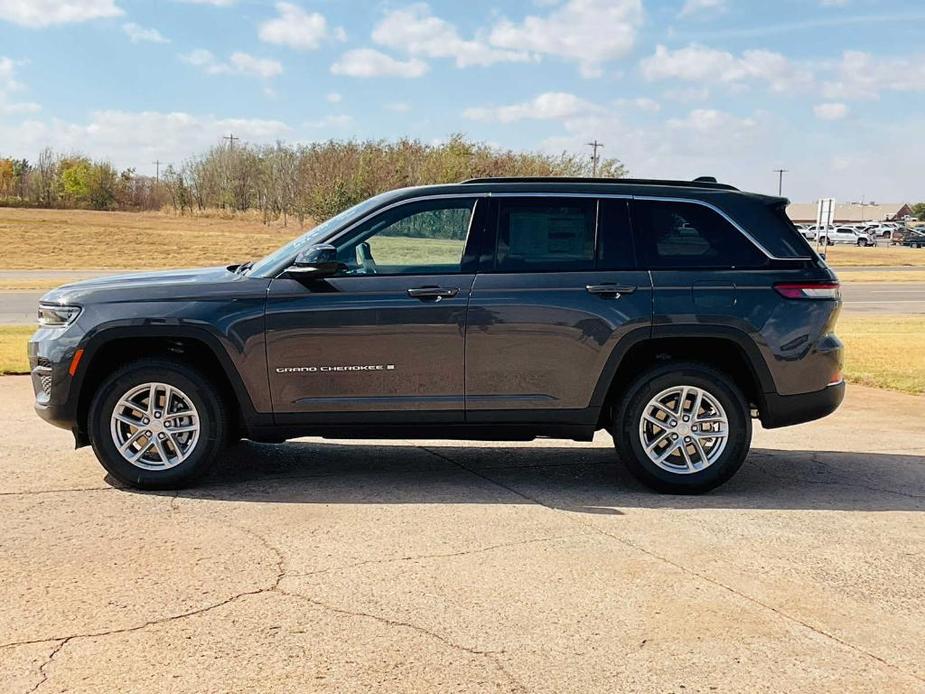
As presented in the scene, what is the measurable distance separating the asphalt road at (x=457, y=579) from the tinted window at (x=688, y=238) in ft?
4.90

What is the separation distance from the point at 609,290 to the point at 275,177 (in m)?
69.6

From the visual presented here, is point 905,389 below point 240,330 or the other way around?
below

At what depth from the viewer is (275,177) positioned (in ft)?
240

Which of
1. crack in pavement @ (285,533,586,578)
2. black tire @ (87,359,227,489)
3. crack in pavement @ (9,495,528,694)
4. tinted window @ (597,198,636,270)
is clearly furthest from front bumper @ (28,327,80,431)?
tinted window @ (597,198,636,270)

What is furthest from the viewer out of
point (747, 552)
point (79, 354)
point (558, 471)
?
point (558, 471)

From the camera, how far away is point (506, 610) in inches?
165

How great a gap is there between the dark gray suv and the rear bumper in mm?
11

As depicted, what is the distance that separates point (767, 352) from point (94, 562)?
4.06 metres

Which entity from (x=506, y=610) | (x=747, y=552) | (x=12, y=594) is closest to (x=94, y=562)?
(x=12, y=594)

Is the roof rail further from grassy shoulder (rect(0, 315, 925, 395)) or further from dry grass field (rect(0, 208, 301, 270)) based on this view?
dry grass field (rect(0, 208, 301, 270))

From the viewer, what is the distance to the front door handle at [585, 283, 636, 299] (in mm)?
6133

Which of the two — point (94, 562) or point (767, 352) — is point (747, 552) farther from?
point (94, 562)

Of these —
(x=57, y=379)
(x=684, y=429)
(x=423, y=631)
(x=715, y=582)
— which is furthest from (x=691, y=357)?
(x=57, y=379)

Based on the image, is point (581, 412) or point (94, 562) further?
point (581, 412)
